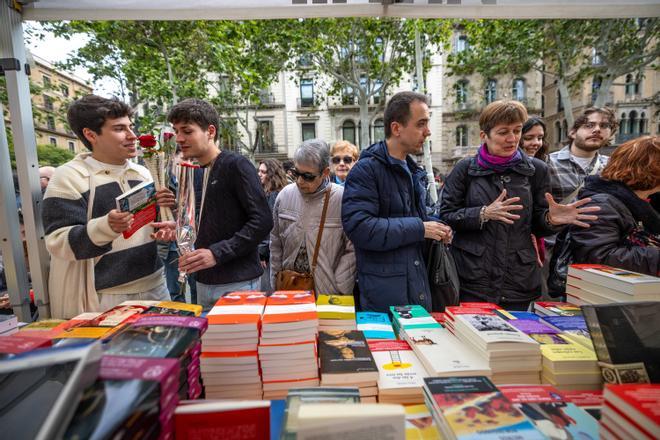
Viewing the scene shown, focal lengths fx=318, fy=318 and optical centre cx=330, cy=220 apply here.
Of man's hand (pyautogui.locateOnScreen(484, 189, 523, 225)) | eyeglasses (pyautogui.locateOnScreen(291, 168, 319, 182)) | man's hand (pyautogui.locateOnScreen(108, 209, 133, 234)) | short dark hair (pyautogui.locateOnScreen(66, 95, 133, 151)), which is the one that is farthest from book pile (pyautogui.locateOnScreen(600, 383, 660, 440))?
short dark hair (pyautogui.locateOnScreen(66, 95, 133, 151))

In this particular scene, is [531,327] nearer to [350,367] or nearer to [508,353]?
[508,353]

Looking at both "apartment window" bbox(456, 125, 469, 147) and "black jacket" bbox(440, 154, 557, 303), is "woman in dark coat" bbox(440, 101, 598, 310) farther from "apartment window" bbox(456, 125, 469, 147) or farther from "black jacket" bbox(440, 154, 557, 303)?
"apartment window" bbox(456, 125, 469, 147)

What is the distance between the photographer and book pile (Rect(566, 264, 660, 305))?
135 cm

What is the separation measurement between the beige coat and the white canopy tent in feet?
3.84

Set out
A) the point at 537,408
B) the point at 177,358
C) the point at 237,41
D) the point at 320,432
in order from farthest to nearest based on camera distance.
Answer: the point at 237,41
the point at 537,408
the point at 177,358
the point at 320,432

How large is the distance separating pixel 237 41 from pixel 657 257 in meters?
11.6

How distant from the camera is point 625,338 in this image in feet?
3.47

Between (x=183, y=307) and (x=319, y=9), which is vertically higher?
(x=319, y=9)

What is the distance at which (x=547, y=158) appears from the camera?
3.13 metres

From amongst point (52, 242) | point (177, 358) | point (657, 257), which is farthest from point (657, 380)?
point (52, 242)

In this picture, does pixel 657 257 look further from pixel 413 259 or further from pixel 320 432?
pixel 320 432

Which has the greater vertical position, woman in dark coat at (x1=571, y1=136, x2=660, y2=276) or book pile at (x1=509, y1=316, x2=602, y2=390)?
woman in dark coat at (x1=571, y1=136, x2=660, y2=276)

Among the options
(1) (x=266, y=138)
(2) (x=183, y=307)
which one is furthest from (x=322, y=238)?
(1) (x=266, y=138)

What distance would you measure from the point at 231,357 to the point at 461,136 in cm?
3038
